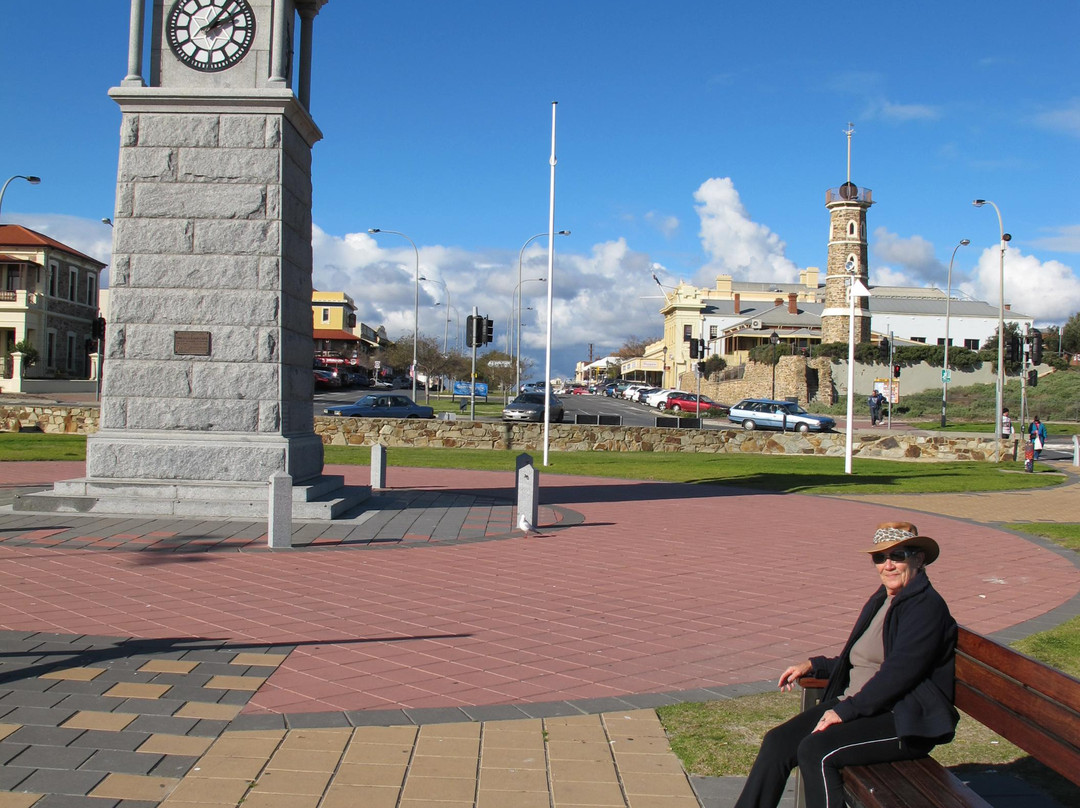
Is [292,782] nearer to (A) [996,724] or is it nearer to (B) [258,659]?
(B) [258,659]

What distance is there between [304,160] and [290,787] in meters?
10.3

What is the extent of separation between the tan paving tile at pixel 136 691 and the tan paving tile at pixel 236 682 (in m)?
0.24

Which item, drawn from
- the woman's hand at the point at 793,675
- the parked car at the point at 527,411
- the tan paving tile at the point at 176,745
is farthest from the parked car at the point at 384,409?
the woman's hand at the point at 793,675

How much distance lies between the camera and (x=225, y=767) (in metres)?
4.06

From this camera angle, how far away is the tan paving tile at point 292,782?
3.84 meters

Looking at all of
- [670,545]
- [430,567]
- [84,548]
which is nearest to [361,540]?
[430,567]

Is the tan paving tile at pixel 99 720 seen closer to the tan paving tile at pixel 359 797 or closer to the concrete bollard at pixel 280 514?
the tan paving tile at pixel 359 797

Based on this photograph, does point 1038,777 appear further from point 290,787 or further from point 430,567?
point 430,567

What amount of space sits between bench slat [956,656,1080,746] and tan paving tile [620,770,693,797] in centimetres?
119

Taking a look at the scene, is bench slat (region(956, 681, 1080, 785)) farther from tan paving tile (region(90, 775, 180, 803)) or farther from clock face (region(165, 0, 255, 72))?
clock face (region(165, 0, 255, 72))

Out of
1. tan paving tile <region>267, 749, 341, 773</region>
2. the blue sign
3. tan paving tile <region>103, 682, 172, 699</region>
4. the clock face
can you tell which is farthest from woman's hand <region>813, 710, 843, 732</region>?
the blue sign

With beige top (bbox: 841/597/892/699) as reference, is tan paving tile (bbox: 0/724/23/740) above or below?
below

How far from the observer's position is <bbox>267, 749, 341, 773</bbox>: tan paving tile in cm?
409

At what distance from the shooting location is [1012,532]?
502 inches
